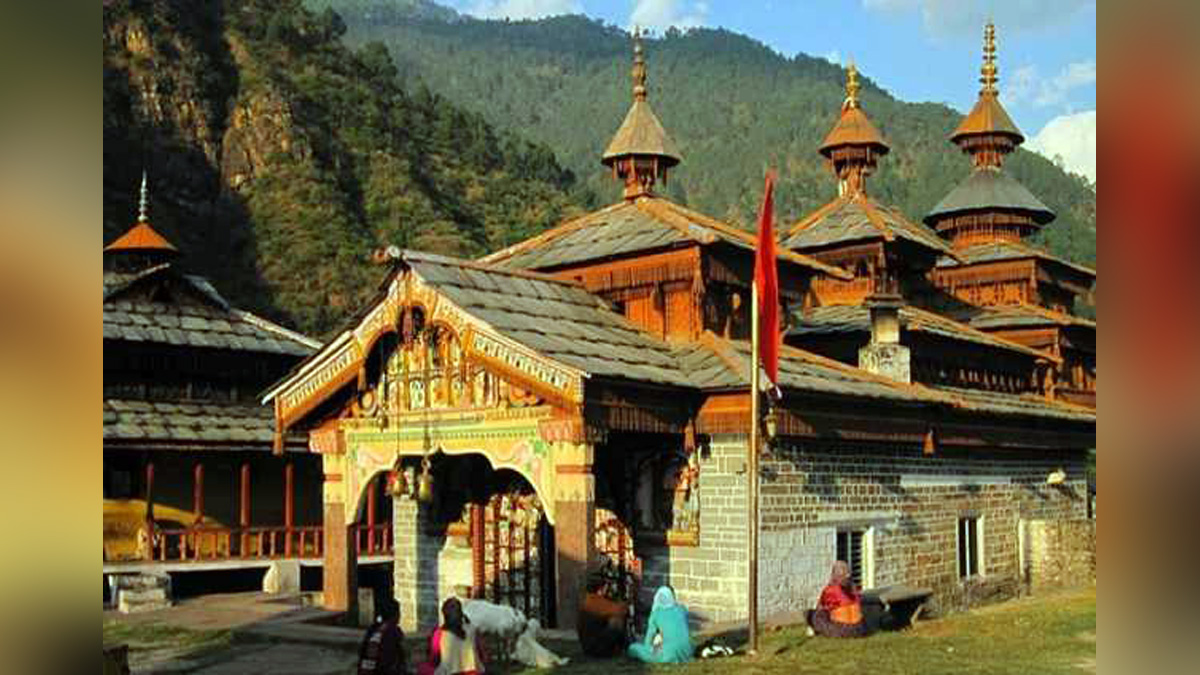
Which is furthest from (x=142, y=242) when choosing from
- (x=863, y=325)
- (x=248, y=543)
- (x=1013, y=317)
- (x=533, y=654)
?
(x=533, y=654)

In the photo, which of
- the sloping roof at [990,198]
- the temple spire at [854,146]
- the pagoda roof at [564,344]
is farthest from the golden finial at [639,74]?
the sloping roof at [990,198]

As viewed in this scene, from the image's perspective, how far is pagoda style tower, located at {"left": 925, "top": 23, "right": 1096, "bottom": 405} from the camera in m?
33.4

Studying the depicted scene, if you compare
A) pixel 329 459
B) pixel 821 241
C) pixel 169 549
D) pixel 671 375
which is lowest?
pixel 169 549

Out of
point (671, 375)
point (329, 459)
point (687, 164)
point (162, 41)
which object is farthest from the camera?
point (687, 164)

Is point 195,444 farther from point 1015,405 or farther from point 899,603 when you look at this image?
point 1015,405

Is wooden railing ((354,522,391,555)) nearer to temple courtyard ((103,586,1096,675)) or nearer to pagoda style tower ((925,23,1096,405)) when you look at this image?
temple courtyard ((103,586,1096,675))

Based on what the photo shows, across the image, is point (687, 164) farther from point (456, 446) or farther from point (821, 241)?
point (456, 446)

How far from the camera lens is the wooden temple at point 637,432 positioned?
17656 mm

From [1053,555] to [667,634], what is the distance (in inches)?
567

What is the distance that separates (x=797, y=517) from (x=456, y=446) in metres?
5.22

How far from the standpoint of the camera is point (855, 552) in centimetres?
2089
